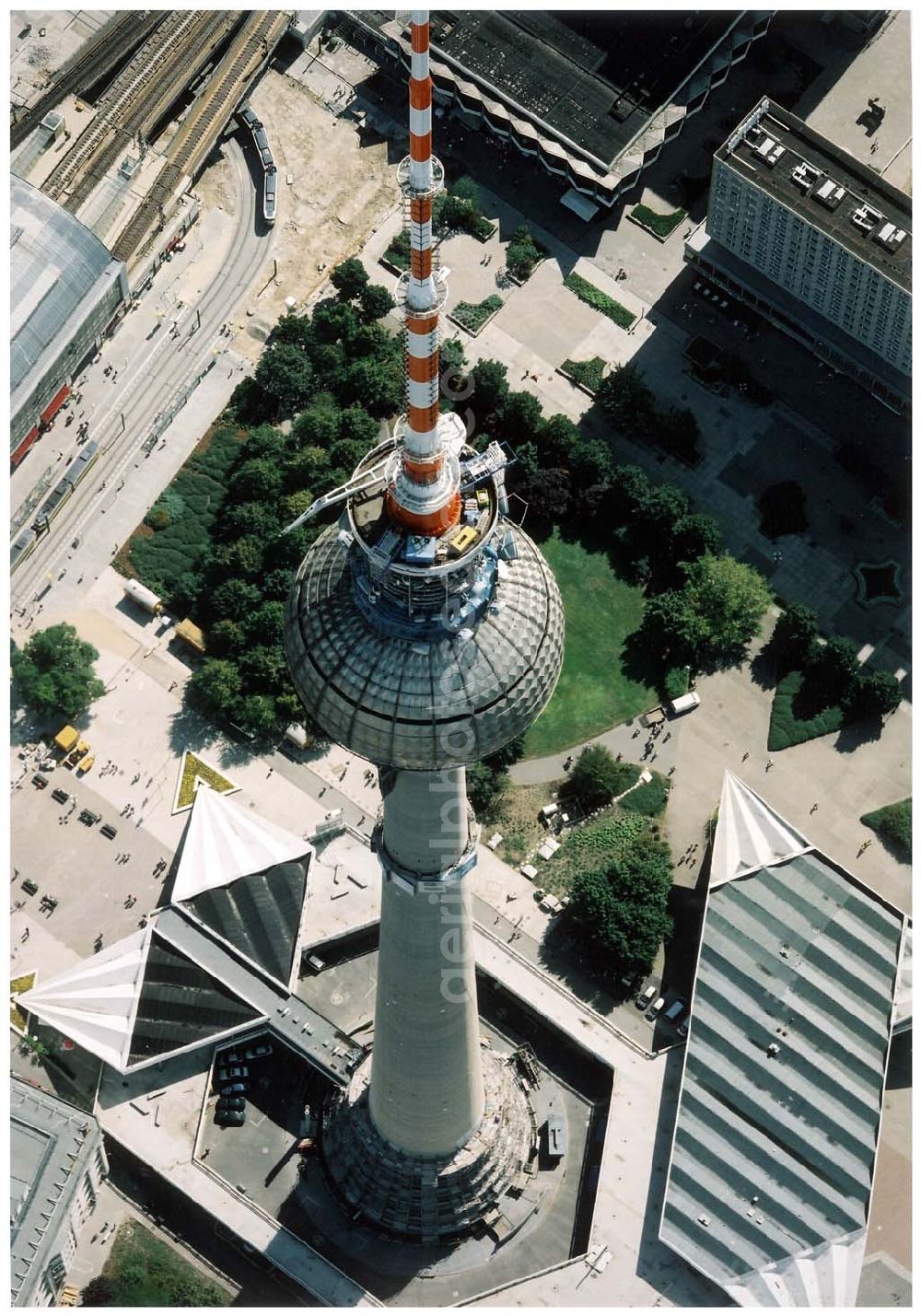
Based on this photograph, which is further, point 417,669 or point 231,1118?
point 231,1118

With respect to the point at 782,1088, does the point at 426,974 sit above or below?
below

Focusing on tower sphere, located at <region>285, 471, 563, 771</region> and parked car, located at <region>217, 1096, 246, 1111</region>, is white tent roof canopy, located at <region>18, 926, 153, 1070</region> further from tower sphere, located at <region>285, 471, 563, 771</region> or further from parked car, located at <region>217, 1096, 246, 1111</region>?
tower sphere, located at <region>285, 471, 563, 771</region>

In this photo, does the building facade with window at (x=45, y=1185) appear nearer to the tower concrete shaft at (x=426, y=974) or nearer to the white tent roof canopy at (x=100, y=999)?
the white tent roof canopy at (x=100, y=999)

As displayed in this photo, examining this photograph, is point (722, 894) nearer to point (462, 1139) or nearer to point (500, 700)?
point (462, 1139)

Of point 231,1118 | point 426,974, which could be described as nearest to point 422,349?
point 426,974

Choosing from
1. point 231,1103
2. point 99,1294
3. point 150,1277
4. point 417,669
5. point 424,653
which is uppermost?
point 231,1103

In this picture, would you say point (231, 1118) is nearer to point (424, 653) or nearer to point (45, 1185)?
point (45, 1185)

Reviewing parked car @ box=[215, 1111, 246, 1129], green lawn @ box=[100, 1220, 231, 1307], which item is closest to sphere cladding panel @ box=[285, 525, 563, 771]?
parked car @ box=[215, 1111, 246, 1129]
